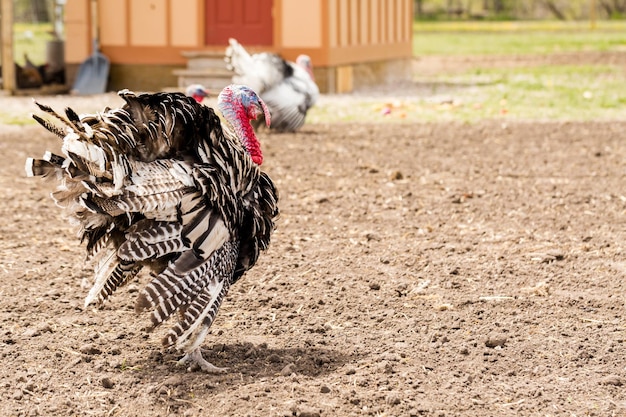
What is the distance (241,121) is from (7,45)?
490 inches

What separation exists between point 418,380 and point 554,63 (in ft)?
69.7

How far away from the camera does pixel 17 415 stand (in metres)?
4.24

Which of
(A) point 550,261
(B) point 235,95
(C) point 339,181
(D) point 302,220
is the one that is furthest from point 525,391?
(C) point 339,181

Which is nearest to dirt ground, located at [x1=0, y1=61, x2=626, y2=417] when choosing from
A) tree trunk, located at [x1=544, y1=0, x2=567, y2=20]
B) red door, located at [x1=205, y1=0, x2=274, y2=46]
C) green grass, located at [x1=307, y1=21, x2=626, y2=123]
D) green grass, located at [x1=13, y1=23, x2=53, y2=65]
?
green grass, located at [x1=307, y1=21, x2=626, y2=123]

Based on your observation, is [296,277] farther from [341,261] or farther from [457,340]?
[457,340]

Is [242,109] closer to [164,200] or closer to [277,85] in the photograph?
[164,200]

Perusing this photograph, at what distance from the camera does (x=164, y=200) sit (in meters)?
4.47

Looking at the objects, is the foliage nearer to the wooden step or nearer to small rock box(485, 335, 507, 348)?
the wooden step

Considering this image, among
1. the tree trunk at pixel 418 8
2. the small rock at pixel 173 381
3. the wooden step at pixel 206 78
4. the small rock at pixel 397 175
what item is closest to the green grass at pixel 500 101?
the wooden step at pixel 206 78

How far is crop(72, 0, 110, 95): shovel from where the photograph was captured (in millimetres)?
17641

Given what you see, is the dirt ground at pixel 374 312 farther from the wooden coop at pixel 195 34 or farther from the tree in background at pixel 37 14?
the tree in background at pixel 37 14

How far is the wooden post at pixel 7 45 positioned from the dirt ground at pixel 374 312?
24.2 feet

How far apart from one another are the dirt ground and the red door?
8.43 meters

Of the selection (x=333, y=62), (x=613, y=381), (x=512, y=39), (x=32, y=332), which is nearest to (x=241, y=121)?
(x=32, y=332)
